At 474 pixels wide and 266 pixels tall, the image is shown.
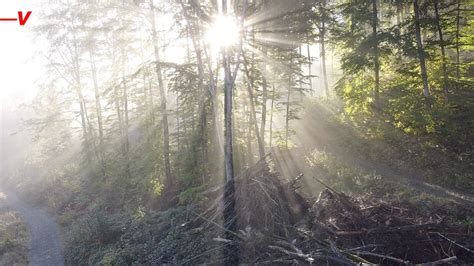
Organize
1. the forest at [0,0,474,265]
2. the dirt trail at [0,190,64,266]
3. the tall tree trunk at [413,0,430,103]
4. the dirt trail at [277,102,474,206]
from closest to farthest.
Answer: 1. the forest at [0,0,474,265]
2. the dirt trail at [277,102,474,206]
3. the dirt trail at [0,190,64,266]
4. the tall tree trunk at [413,0,430,103]

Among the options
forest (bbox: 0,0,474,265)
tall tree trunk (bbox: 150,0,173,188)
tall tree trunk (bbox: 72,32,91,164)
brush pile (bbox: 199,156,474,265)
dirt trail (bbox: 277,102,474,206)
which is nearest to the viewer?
brush pile (bbox: 199,156,474,265)

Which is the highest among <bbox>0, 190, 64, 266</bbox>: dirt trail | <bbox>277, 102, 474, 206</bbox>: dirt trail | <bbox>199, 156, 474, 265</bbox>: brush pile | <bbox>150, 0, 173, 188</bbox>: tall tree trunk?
<bbox>150, 0, 173, 188</bbox>: tall tree trunk

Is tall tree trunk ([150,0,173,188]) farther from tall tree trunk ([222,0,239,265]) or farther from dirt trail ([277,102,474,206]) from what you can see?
dirt trail ([277,102,474,206])

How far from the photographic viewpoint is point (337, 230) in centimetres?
931

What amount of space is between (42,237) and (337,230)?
671 inches

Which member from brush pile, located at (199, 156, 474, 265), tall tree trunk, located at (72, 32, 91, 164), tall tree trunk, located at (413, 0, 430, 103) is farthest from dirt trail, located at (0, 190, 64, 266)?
tall tree trunk, located at (413, 0, 430, 103)

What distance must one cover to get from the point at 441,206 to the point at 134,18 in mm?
17759

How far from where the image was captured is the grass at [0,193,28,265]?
15387 millimetres

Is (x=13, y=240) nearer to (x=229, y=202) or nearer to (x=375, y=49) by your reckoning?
(x=229, y=202)

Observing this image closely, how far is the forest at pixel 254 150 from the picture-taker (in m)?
9.82

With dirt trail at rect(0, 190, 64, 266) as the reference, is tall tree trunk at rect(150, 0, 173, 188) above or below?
above

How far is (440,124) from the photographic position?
1631cm

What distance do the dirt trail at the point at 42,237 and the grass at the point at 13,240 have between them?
0.33 metres

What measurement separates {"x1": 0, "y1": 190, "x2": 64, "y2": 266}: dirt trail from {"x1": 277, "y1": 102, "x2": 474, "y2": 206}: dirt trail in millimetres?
12372
